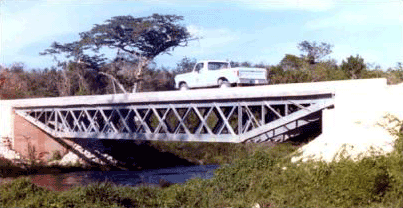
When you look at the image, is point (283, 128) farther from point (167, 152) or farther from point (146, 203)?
point (167, 152)

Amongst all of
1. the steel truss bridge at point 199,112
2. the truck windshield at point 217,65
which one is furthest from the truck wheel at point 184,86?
the steel truss bridge at point 199,112

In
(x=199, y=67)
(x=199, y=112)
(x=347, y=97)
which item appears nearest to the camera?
(x=347, y=97)

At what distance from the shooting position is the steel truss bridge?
21078 millimetres

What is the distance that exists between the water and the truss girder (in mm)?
2484

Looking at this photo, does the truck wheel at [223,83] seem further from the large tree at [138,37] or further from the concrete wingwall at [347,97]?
the large tree at [138,37]

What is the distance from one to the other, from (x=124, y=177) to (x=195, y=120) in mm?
10494

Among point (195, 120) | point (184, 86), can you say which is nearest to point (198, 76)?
point (184, 86)

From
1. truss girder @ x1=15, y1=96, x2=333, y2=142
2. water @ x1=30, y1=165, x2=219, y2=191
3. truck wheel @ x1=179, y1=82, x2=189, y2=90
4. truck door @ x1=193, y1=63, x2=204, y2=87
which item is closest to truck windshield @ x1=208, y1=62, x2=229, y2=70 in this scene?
truck door @ x1=193, y1=63, x2=204, y2=87

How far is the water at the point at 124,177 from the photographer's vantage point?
2930cm

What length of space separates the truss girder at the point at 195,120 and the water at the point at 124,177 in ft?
8.15

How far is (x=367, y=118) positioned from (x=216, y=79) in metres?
14.6

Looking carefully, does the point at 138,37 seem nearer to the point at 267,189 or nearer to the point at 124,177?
the point at 124,177

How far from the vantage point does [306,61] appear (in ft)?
151

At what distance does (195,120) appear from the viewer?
4188cm
